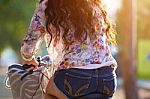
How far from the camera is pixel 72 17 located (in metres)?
3.48

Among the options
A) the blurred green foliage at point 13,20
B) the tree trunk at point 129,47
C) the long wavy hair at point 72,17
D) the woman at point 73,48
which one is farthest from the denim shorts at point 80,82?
the blurred green foliage at point 13,20

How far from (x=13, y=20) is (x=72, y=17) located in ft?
54.1

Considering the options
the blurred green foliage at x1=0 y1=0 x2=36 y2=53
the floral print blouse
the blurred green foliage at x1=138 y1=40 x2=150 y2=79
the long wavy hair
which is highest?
the blurred green foliage at x1=0 y1=0 x2=36 y2=53

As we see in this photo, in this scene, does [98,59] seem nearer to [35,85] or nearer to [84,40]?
[84,40]

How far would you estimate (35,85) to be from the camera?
3.73 m

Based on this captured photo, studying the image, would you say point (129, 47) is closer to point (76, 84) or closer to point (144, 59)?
point (144, 59)

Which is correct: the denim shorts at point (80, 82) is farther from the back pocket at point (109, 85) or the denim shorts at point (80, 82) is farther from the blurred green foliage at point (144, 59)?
the blurred green foliage at point (144, 59)

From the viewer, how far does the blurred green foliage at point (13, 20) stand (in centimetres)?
1725

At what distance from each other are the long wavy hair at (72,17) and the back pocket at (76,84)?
0.73 feet

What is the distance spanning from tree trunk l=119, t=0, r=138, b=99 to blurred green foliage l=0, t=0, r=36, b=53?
2.79 metres

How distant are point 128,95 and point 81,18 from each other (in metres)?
13.2

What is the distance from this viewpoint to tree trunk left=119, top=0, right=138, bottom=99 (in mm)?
15398

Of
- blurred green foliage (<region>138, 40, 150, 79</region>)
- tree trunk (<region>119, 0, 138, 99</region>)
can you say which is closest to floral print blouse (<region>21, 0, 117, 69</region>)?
tree trunk (<region>119, 0, 138, 99</region>)

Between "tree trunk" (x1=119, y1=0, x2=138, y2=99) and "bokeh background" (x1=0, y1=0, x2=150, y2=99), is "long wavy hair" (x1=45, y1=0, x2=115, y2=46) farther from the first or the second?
"tree trunk" (x1=119, y1=0, x2=138, y2=99)
